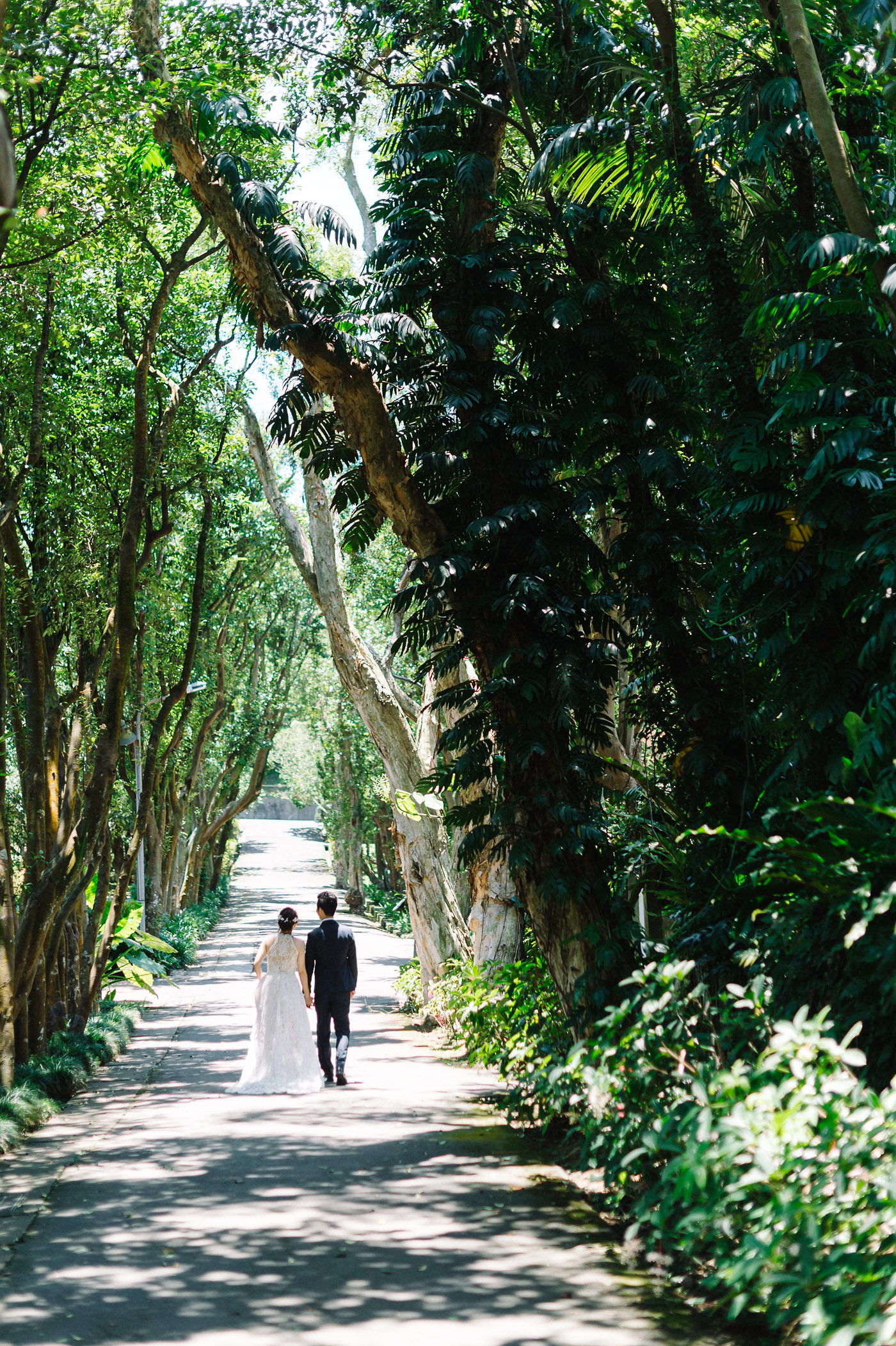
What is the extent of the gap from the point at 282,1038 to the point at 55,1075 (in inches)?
77.0

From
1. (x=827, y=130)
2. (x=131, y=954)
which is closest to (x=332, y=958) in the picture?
(x=827, y=130)

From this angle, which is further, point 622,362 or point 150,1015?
point 150,1015

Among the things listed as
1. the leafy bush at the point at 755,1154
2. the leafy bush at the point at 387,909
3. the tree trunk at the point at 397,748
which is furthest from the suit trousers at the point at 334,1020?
the leafy bush at the point at 387,909

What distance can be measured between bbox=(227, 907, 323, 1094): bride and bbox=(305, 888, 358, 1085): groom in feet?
0.46

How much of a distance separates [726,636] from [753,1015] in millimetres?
2413

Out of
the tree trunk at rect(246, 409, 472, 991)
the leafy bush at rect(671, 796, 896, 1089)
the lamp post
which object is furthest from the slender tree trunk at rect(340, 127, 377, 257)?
the leafy bush at rect(671, 796, 896, 1089)

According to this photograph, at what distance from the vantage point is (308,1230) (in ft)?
19.7

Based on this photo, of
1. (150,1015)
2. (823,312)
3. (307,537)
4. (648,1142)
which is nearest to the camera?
(648,1142)

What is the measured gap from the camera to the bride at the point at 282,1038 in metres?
10.8

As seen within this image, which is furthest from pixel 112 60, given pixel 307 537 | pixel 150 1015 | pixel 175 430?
pixel 150 1015

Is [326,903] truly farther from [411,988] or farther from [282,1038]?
[411,988]

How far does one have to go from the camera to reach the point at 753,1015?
488 cm

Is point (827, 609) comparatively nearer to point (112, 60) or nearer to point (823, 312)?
point (823, 312)

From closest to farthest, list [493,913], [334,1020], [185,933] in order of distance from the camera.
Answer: [334,1020] < [493,913] < [185,933]
